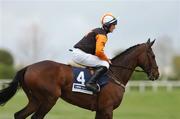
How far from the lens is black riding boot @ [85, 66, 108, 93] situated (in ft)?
43.5

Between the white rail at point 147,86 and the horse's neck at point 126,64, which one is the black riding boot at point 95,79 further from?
the white rail at point 147,86

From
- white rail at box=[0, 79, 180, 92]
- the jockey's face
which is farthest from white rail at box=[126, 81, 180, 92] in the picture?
the jockey's face

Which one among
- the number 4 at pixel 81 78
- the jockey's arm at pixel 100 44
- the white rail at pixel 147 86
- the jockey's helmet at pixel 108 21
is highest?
the jockey's helmet at pixel 108 21

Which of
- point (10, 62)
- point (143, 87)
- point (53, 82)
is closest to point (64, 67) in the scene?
point (53, 82)

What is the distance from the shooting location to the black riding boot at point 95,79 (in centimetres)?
1326

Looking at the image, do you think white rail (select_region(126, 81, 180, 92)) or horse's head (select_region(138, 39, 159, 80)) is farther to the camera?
white rail (select_region(126, 81, 180, 92))

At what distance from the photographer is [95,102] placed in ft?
44.1

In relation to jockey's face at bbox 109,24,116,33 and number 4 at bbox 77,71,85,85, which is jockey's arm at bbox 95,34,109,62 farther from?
number 4 at bbox 77,71,85,85

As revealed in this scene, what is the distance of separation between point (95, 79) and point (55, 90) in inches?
36.7

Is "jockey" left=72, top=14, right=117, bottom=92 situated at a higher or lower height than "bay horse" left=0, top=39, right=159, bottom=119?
higher

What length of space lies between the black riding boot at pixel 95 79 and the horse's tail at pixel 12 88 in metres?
1.49

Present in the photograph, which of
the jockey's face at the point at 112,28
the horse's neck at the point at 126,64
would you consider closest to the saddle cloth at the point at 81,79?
the horse's neck at the point at 126,64

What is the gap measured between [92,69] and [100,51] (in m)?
0.61

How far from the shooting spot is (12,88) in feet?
44.2
